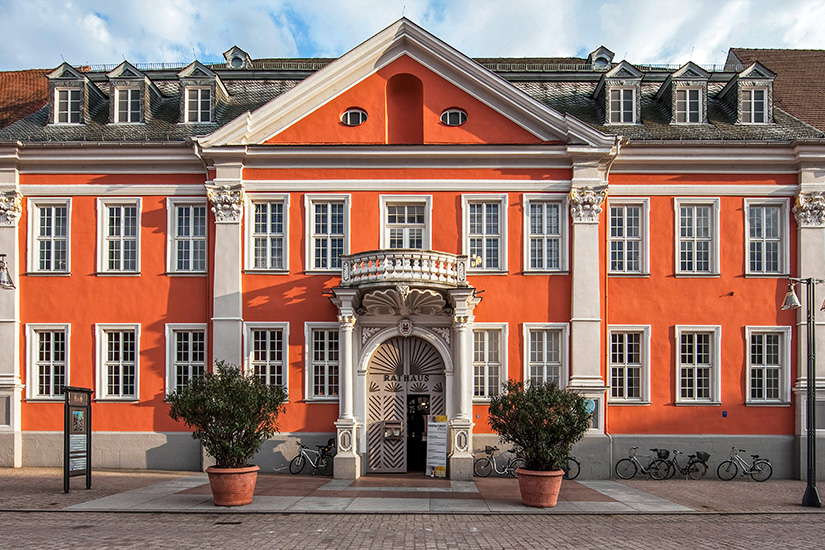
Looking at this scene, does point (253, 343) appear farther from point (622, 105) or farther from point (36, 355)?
point (622, 105)

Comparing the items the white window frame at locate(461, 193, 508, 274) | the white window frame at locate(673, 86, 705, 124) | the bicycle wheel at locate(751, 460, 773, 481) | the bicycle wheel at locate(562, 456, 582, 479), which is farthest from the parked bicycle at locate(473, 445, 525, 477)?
the white window frame at locate(673, 86, 705, 124)

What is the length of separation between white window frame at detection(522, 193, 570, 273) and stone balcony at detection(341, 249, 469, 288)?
9.22 feet

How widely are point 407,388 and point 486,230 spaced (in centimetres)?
554

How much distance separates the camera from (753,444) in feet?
75.3

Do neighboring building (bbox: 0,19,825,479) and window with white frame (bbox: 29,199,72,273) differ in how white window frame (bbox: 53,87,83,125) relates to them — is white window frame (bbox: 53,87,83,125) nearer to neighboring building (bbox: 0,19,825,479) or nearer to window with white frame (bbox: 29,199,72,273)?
neighboring building (bbox: 0,19,825,479)

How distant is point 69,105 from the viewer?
25359 mm

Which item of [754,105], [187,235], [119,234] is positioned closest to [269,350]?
[187,235]

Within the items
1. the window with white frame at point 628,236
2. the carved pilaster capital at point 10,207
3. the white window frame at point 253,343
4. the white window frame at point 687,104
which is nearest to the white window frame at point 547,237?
the window with white frame at point 628,236

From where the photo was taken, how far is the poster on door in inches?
854

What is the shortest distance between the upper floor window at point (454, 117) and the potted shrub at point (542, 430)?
33.3 ft

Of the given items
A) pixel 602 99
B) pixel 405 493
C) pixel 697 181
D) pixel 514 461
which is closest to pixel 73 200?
pixel 405 493

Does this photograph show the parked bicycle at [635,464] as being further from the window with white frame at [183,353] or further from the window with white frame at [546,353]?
the window with white frame at [183,353]

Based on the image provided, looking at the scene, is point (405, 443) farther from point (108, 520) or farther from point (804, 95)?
point (804, 95)

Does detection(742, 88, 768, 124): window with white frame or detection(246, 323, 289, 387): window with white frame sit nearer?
detection(246, 323, 289, 387): window with white frame
